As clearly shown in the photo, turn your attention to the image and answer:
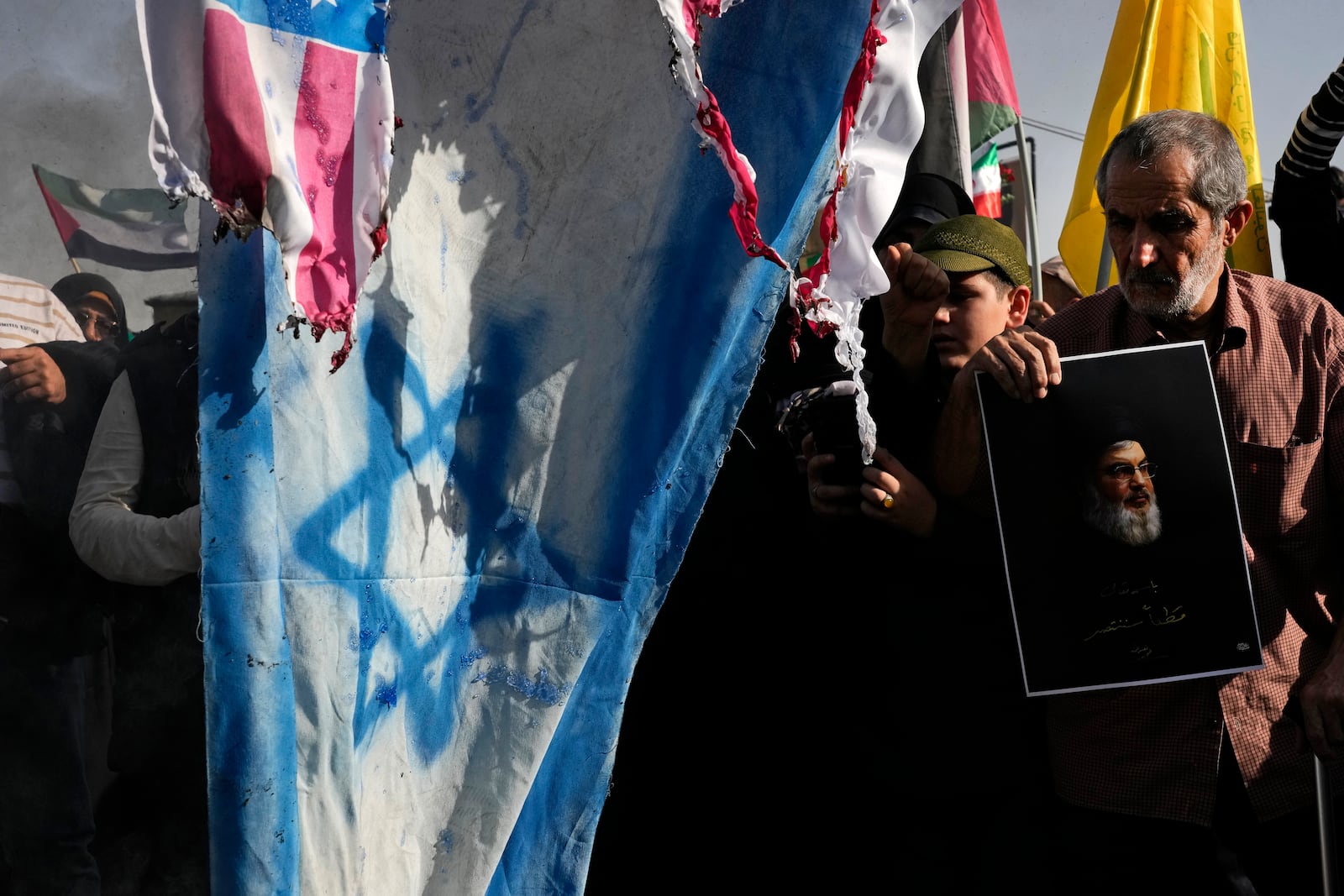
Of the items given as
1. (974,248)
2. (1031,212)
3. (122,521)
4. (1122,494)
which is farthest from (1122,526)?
(1031,212)

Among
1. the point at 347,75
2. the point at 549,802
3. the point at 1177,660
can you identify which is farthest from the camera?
the point at 1177,660

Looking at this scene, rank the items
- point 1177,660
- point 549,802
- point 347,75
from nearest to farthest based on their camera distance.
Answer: point 347,75
point 549,802
point 1177,660

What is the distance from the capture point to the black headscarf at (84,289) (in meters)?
1.35

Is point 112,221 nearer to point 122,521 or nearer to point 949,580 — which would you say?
point 122,521

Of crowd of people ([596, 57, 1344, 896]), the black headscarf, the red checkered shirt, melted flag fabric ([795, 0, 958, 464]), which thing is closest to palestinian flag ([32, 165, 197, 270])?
the black headscarf

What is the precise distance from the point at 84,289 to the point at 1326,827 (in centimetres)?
174

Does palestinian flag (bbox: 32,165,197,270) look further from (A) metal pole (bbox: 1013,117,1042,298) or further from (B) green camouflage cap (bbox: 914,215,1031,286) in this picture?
(A) metal pole (bbox: 1013,117,1042,298)

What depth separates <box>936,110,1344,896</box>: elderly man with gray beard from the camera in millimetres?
1588

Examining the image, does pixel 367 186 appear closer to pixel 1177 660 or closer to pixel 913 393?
pixel 913 393

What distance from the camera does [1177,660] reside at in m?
1.58

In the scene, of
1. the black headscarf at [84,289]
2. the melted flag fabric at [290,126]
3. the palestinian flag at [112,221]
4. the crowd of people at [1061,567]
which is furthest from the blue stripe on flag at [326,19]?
the crowd of people at [1061,567]

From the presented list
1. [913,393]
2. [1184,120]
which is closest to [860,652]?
[913,393]

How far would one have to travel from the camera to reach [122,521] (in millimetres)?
1468

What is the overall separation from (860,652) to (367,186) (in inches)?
44.1
